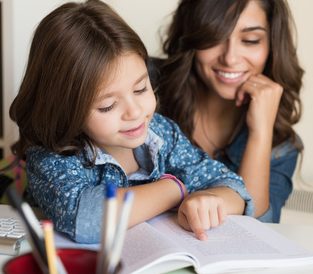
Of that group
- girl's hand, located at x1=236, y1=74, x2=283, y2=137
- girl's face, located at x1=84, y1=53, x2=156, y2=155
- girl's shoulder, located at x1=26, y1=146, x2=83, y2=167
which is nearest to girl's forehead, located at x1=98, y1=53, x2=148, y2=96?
girl's face, located at x1=84, y1=53, x2=156, y2=155

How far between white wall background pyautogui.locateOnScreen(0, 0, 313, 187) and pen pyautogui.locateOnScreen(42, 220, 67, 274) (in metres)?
1.00

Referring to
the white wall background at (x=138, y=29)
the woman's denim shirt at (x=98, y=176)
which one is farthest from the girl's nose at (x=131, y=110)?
the white wall background at (x=138, y=29)

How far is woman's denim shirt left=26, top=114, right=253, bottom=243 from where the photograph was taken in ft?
2.73

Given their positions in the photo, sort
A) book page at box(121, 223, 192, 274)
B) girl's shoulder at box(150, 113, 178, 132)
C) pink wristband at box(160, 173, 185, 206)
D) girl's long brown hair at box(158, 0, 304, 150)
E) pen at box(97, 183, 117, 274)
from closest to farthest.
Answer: pen at box(97, 183, 117, 274)
book page at box(121, 223, 192, 274)
pink wristband at box(160, 173, 185, 206)
girl's shoulder at box(150, 113, 178, 132)
girl's long brown hair at box(158, 0, 304, 150)

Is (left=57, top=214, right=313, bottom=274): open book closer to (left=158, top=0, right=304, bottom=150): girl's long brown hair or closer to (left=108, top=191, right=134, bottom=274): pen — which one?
(left=108, top=191, right=134, bottom=274): pen

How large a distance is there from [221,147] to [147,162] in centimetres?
44

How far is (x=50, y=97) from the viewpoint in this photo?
0.91m

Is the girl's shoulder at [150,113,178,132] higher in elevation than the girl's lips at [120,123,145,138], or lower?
lower

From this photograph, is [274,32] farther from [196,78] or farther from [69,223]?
[69,223]

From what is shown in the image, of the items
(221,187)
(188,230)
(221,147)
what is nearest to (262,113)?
(221,147)

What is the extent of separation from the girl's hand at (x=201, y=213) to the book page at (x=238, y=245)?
0.4 inches

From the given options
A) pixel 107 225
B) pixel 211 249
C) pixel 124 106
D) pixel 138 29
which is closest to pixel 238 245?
pixel 211 249

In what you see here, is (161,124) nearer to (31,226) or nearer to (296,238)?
(296,238)

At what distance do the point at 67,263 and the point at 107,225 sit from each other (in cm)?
11
